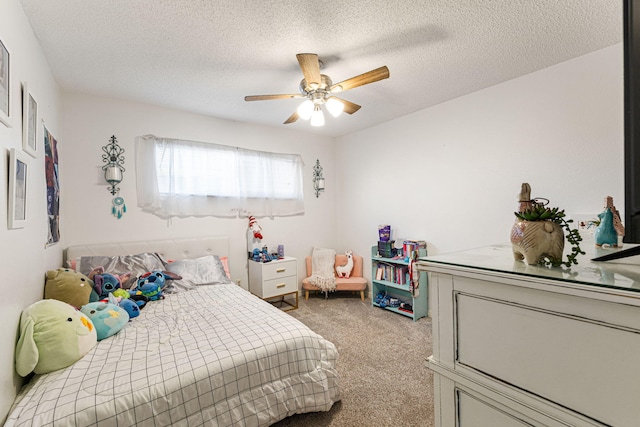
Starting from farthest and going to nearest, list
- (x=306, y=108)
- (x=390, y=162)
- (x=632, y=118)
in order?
(x=390, y=162) < (x=306, y=108) < (x=632, y=118)

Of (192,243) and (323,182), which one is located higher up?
(323,182)

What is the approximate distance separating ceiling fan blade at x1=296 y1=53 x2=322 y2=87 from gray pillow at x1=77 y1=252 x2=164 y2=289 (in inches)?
89.6

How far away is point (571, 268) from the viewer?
0.73 m

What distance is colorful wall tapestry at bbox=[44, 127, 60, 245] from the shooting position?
2.09 meters

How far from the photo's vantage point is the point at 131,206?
2.98 meters

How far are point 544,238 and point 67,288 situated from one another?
268 cm

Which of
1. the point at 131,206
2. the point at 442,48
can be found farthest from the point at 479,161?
the point at 131,206

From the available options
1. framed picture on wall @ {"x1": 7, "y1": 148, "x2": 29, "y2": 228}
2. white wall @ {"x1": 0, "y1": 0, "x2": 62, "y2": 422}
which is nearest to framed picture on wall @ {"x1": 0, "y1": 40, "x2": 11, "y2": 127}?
white wall @ {"x1": 0, "y1": 0, "x2": 62, "y2": 422}

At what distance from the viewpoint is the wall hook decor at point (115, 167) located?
112 inches

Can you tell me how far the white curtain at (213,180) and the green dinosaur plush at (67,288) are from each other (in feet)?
3.86

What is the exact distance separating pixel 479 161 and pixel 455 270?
2456 millimetres

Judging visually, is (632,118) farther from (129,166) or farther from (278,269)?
(129,166)

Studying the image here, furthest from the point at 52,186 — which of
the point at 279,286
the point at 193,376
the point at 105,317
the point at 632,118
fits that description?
the point at 632,118

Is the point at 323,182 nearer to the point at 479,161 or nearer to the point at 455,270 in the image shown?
the point at 479,161
